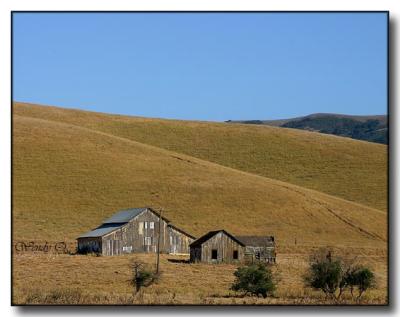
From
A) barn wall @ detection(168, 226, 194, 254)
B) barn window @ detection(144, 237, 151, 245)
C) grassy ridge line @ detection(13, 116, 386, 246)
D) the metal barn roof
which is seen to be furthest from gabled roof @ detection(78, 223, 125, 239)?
grassy ridge line @ detection(13, 116, 386, 246)

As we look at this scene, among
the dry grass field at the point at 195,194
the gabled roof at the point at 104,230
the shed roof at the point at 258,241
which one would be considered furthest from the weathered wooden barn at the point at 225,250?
the gabled roof at the point at 104,230

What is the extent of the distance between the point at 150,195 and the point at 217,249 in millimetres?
18440

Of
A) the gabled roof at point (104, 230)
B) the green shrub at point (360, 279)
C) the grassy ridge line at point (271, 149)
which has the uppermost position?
the grassy ridge line at point (271, 149)

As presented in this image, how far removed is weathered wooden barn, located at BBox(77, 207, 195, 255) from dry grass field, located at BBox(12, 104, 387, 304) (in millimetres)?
2755

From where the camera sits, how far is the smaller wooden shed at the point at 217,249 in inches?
1973

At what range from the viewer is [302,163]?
297 ft

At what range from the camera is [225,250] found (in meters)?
51.2

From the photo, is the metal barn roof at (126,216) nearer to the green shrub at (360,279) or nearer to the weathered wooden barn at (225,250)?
the weathered wooden barn at (225,250)

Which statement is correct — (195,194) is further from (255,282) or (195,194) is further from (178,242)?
(255,282)

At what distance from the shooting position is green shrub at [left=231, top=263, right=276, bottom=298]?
3052cm

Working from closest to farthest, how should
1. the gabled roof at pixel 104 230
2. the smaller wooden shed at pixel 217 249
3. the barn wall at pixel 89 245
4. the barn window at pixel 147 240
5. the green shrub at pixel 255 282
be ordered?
the green shrub at pixel 255 282 < the smaller wooden shed at pixel 217 249 < the barn wall at pixel 89 245 < the gabled roof at pixel 104 230 < the barn window at pixel 147 240

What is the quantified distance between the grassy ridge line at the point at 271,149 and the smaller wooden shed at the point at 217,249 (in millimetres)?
27547

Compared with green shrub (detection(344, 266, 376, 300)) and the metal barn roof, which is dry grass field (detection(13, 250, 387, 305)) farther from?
the metal barn roof
